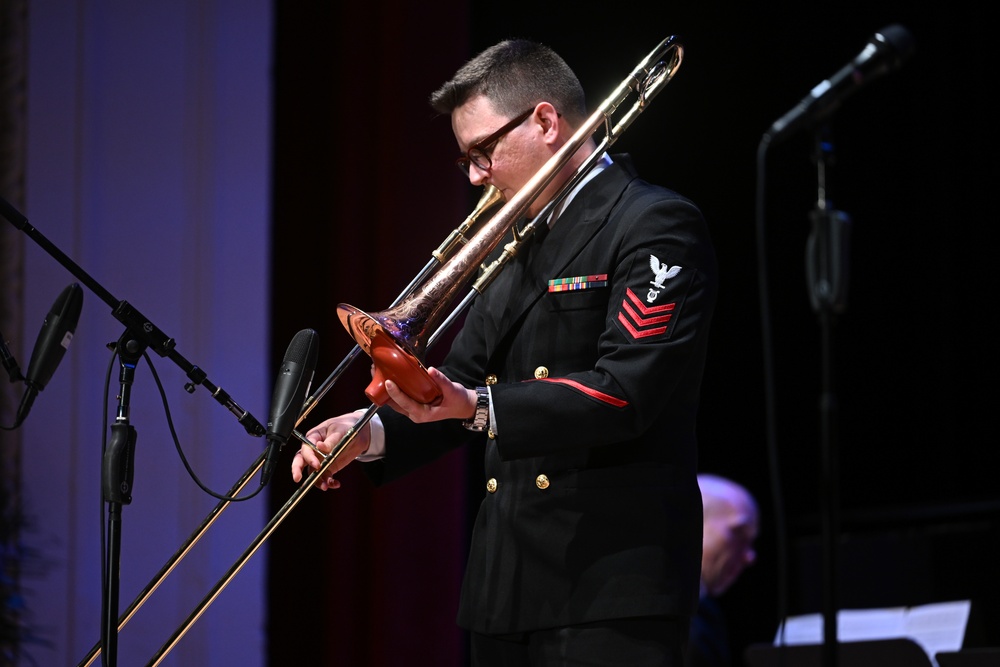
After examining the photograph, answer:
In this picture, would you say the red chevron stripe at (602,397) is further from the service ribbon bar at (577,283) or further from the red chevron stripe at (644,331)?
the service ribbon bar at (577,283)

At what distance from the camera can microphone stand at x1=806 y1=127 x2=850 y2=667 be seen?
7.52 ft

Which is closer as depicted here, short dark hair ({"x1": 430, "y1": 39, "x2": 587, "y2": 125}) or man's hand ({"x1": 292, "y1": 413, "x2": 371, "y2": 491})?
man's hand ({"x1": 292, "y1": 413, "x2": 371, "y2": 491})

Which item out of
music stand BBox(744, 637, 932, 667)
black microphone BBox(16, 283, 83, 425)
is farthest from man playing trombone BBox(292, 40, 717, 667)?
music stand BBox(744, 637, 932, 667)

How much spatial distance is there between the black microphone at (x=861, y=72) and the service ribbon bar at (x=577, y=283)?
0.68 metres

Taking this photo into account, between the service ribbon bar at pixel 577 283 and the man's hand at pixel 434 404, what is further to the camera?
the service ribbon bar at pixel 577 283

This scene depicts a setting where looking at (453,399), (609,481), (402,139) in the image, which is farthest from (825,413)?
(402,139)

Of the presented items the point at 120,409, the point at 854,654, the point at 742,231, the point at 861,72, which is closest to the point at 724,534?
the point at 854,654

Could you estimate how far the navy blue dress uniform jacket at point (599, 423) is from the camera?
1914mm

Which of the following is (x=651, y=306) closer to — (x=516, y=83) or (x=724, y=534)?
(x=516, y=83)

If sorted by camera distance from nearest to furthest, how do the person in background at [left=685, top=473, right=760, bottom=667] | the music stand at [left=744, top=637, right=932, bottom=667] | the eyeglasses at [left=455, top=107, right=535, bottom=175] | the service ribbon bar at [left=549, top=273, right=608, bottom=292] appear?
the service ribbon bar at [left=549, top=273, right=608, bottom=292]
the eyeglasses at [left=455, top=107, right=535, bottom=175]
the music stand at [left=744, top=637, right=932, bottom=667]
the person in background at [left=685, top=473, right=760, bottom=667]

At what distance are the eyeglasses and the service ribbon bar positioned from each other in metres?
0.31

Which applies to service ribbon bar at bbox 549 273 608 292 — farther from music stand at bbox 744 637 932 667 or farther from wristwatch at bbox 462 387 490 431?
music stand at bbox 744 637 932 667

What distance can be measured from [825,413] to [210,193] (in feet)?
8.06

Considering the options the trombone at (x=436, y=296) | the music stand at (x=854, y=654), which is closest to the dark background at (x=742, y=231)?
the music stand at (x=854, y=654)
